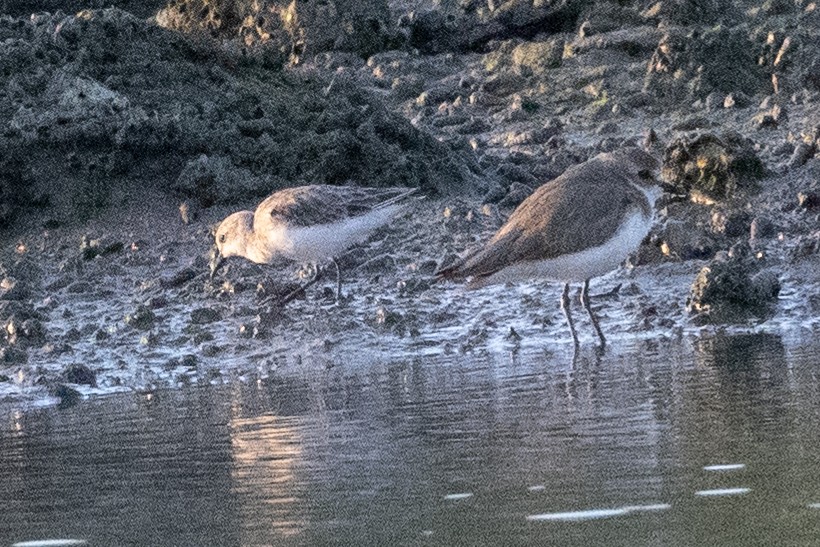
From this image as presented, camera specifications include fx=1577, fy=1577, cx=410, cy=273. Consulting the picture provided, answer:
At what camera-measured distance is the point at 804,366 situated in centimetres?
717

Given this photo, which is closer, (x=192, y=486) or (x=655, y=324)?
(x=192, y=486)

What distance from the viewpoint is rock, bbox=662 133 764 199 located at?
37.3ft

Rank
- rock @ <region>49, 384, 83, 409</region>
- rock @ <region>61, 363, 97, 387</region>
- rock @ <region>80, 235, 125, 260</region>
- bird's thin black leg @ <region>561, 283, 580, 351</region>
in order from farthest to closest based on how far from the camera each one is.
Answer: rock @ <region>80, 235, 125, 260</region>
bird's thin black leg @ <region>561, 283, 580, 351</region>
rock @ <region>61, 363, 97, 387</region>
rock @ <region>49, 384, 83, 409</region>

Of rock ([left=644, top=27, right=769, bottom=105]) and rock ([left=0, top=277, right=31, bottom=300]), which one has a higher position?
rock ([left=644, top=27, right=769, bottom=105])

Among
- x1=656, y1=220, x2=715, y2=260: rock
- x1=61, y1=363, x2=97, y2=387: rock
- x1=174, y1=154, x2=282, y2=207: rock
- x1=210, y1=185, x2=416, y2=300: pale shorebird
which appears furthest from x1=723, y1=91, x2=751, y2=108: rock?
x1=61, y1=363, x2=97, y2=387: rock

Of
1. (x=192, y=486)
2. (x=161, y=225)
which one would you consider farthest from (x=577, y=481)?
(x=161, y=225)

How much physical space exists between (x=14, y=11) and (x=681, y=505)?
15087 mm

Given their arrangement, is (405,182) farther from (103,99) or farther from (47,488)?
(47,488)

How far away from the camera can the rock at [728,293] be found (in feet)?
30.6

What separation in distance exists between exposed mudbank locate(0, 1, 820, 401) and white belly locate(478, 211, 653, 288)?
420mm

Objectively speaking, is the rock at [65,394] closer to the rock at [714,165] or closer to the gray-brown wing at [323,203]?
the gray-brown wing at [323,203]

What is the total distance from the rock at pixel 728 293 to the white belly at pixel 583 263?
1.59 feet

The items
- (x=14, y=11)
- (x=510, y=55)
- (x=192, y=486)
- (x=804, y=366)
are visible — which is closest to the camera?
(x=192, y=486)

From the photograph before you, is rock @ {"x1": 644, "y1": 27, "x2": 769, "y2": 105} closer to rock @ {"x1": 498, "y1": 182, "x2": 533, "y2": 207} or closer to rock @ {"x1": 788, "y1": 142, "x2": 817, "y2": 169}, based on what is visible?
rock @ {"x1": 788, "y1": 142, "x2": 817, "y2": 169}
